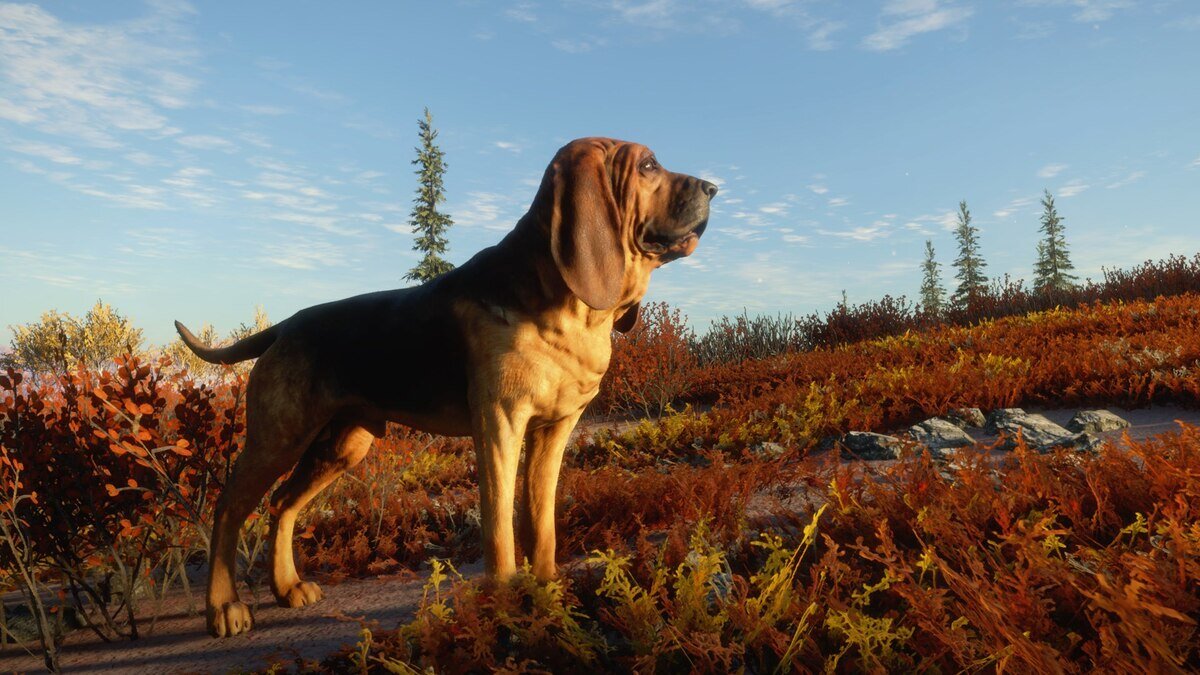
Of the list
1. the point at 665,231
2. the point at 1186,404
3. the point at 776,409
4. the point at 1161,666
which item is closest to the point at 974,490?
the point at 1161,666

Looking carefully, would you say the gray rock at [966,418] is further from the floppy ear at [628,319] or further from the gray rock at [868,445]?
the floppy ear at [628,319]

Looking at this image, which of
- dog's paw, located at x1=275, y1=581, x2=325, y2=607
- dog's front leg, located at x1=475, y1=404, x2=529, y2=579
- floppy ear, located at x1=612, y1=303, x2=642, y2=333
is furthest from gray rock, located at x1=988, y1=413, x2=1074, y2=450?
dog's paw, located at x1=275, y1=581, x2=325, y2=607

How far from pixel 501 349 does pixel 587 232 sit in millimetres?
564

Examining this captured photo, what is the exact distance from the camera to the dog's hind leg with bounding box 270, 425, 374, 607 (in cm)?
369

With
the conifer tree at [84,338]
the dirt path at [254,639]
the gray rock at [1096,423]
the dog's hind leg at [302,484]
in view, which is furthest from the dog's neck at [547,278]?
the conifer tree at [84,338]

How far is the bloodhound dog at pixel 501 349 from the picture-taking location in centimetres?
282

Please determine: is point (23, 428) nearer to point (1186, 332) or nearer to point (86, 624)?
point (86, 624)

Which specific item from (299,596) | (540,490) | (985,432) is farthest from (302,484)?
(985,432)

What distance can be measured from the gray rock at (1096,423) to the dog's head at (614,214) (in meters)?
4.81

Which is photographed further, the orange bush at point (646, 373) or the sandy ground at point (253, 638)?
the orange bush at point (646, 373)

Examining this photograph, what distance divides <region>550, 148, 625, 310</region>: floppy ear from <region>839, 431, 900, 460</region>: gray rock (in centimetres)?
349

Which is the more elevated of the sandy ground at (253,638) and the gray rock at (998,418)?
the gray rock at (998,418)

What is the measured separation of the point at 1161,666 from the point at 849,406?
193 inches

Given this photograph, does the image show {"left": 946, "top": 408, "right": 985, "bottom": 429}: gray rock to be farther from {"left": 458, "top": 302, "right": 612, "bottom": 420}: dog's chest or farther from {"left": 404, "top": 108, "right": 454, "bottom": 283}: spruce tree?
{"left": 404, "top": 108, "right": 454, "bottom": 283}: spruce tree
